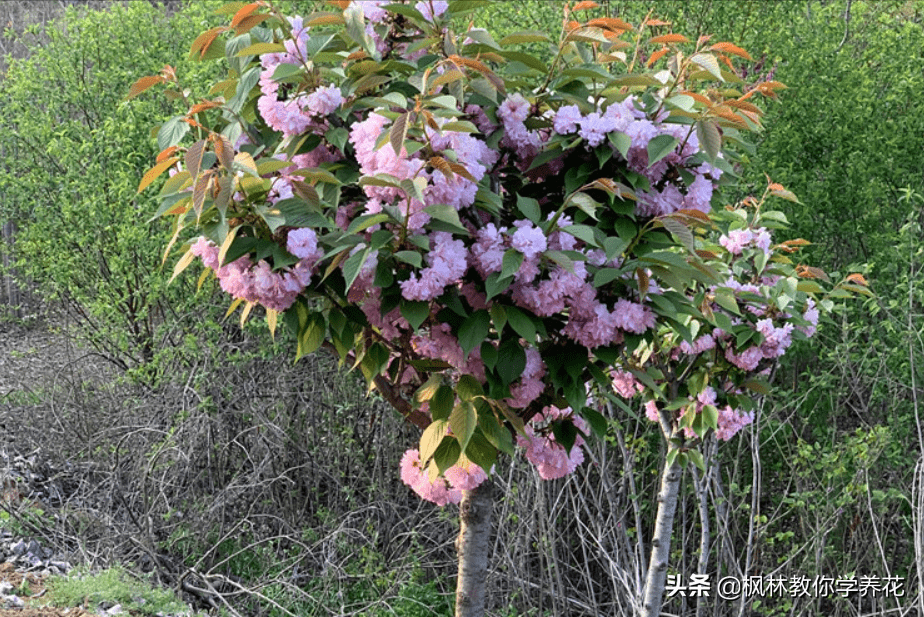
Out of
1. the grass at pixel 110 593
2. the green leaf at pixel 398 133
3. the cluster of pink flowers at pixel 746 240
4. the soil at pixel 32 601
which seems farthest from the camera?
the grass at pixel 110 593

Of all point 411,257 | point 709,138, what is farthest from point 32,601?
point 709,138

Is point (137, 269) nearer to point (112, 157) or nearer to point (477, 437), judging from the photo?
point (112, 157)

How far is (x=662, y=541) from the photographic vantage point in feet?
9.04

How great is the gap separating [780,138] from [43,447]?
413cm

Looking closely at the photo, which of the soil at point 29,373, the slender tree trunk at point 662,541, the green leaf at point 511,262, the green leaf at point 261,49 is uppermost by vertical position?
the green leaf at point 261,49

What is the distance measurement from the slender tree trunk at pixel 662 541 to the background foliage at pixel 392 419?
0.65m

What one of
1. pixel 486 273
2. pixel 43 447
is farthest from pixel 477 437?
pixel 43 447

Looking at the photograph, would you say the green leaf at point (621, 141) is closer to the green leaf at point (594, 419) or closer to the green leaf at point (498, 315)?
the green leaf at point (498, 315)

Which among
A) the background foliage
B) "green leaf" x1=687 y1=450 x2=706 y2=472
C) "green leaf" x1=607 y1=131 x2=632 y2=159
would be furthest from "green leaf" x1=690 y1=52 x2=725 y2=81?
the background foliage

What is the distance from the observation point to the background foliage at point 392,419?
150 inches

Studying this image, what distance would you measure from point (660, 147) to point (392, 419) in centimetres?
295

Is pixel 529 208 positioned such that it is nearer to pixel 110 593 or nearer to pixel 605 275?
pixel 605 275

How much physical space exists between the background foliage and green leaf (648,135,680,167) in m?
2.01

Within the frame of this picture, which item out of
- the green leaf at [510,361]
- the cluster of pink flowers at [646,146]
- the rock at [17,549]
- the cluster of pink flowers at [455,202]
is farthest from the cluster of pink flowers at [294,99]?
the rock at [17,549]
